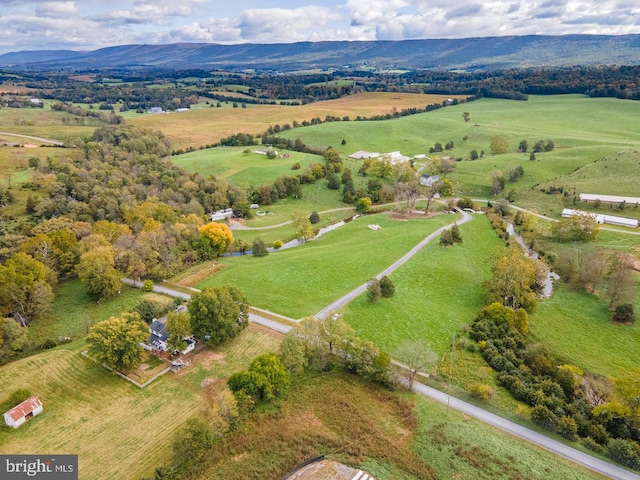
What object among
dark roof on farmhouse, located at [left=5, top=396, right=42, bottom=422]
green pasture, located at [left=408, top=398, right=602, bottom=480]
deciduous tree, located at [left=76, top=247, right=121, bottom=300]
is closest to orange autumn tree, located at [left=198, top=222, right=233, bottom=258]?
deciduous tree, located at [left=76, top=247, right=121, bottom=300]

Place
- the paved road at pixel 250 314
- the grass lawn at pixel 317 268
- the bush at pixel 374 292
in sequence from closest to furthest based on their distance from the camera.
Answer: the paved road at pixel 250 314, the bush at pixel 374 292, the grass lawn at pixel 317 268

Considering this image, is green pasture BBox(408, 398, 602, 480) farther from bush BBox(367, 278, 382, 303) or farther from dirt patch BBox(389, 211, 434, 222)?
dirt patch BBox(389, 211, 434, 222)

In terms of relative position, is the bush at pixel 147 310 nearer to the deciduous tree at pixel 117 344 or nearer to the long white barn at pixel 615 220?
the deciduous tree at pixel 117 344

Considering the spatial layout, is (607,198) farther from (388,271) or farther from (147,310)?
(147,310)

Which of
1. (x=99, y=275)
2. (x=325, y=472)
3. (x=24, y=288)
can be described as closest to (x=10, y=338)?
(x=24, y=288)

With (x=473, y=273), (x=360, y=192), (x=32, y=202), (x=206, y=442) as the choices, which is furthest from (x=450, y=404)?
(x=32, y=202)

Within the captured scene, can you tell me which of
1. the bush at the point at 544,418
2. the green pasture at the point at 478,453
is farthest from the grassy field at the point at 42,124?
the bush at the point at 544,418

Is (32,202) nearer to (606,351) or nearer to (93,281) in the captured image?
(93,281)

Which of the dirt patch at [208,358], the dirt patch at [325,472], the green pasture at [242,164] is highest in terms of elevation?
the green pasture at [242,164]
